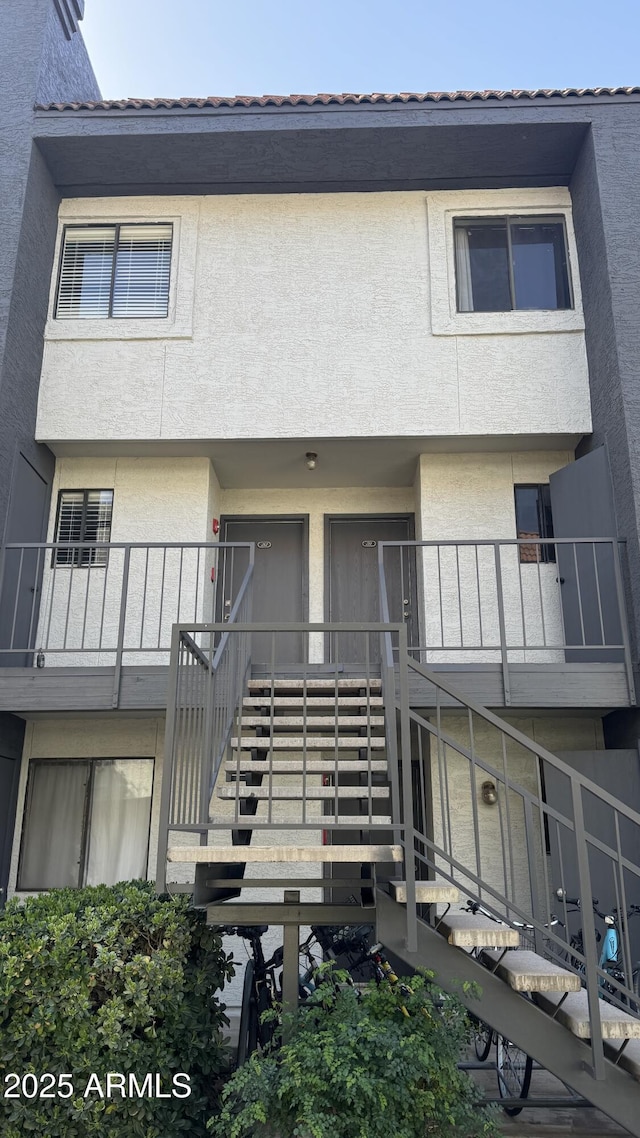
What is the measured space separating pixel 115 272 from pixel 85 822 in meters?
6.00

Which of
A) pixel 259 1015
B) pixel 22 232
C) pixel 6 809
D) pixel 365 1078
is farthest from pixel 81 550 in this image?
pixel 365 1078

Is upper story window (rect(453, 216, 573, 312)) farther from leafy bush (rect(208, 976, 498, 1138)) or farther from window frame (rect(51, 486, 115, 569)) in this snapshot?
leafy bush (rect(208, 976, 498, 1138))

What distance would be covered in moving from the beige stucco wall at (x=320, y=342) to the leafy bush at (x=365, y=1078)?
584 cm

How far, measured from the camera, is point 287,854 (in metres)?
4.35

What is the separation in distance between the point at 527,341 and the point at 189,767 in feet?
20.6

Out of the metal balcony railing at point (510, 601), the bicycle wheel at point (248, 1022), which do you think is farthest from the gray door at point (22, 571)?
the bicycle wheel at point (248, 1022)

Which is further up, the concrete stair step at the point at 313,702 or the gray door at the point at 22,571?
the gray door at the point at 22,571

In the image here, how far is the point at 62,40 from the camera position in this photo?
10.0 m

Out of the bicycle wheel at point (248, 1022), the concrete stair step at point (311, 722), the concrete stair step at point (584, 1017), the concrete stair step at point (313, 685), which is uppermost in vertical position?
the concrete stair step at point (313, 685)

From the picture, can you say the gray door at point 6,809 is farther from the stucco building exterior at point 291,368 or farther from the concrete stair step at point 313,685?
the concrete stair step at point 313,685

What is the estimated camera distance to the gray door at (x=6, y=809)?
834 centimetres

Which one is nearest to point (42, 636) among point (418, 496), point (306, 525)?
point (306, 525)

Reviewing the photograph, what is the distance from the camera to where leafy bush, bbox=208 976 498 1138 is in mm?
3875

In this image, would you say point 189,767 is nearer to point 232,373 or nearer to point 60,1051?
point 60,1051
